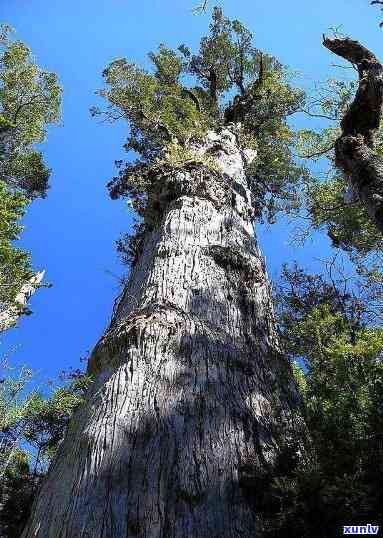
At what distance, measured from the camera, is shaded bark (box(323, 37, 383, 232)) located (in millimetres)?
5742

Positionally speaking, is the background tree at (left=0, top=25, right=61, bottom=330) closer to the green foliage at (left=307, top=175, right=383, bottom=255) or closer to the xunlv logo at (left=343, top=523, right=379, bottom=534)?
the green foliage at (left=307, top=175, right=383, bottom=255)

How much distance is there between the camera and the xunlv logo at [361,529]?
2.32m

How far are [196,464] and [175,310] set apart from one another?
148 cm

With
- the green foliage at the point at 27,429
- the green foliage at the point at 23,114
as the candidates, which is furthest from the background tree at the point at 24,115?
the green foliage at the point at 27,429

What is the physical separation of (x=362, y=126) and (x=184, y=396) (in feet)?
16.6

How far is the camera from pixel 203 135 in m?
10.6

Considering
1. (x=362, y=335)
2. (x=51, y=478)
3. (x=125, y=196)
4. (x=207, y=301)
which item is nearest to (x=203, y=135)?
(x=125, y=196)

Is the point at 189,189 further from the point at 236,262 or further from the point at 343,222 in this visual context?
the point at 343,222

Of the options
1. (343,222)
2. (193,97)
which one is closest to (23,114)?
(193,97)

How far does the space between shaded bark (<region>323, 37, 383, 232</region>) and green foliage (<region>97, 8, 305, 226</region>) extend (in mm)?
7512

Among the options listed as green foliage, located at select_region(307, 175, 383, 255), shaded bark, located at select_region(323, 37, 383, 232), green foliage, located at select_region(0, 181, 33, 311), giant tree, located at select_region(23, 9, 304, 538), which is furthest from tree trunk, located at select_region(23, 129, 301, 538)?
green foliage, located at select_region(307, 175, 383, 255)

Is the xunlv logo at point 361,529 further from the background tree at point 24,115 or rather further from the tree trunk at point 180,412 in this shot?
the background tree at point 24,115

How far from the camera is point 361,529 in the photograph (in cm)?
234

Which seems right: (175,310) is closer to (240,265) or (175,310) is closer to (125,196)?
(240,265)
